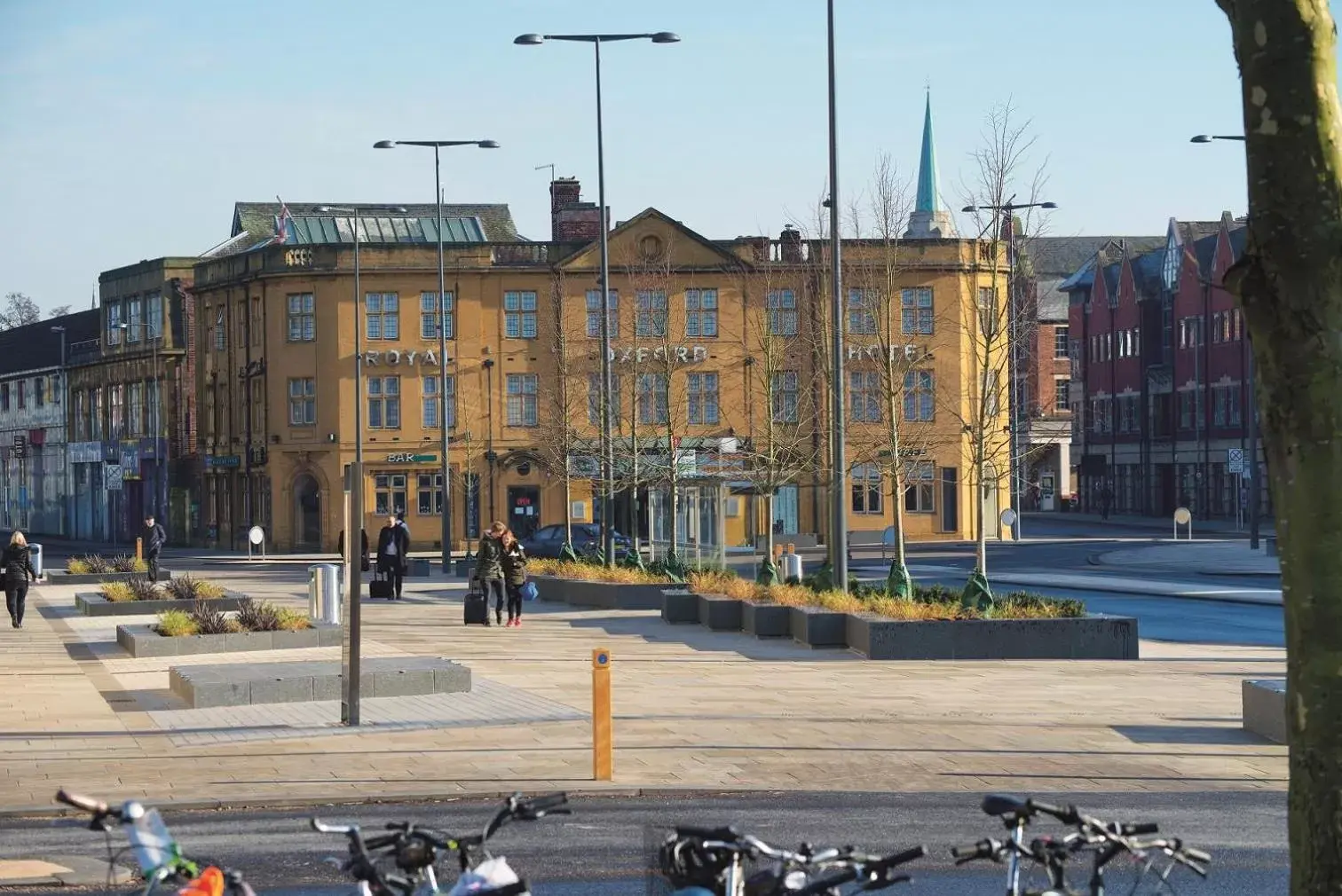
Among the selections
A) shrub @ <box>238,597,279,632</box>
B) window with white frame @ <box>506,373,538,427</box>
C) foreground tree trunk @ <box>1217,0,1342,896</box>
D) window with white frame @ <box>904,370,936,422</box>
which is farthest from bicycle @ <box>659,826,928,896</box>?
window with white frame @ <box>506,373,538,427</box>

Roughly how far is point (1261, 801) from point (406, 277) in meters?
58.9

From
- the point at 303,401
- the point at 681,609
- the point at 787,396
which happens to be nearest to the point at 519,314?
the point at 303,401

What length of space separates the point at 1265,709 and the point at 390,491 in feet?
181

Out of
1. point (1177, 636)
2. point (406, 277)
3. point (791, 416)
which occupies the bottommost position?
point (1177, 636)

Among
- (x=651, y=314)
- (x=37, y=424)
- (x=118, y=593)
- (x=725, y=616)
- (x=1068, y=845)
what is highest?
(x=651, y=314)

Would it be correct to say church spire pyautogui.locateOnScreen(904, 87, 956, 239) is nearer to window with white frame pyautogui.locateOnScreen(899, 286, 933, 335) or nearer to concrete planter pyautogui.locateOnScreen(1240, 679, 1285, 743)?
window with white frame pyautogui.locateOnScreen(899, 286, 933, 335)

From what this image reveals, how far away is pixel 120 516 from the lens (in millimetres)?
88625

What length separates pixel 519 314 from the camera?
233ft

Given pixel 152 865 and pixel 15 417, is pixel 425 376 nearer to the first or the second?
pixel 15 417

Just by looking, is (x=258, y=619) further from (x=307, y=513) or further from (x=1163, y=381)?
(x=1163, y=381)

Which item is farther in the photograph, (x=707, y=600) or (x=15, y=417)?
(x=15, y=417)

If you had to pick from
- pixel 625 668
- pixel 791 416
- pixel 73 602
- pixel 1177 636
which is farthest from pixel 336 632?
pixel 791 416

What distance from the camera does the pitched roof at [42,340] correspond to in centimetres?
9812

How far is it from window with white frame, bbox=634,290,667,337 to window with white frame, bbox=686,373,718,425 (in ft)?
18.1
